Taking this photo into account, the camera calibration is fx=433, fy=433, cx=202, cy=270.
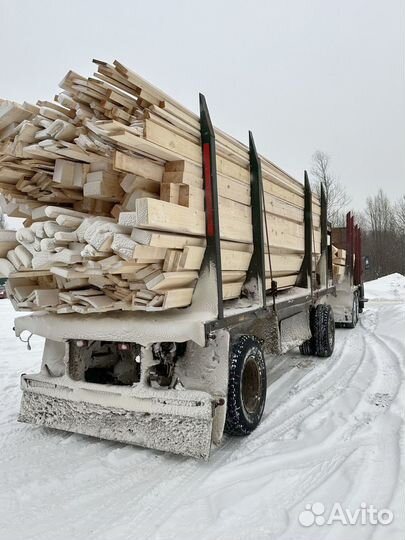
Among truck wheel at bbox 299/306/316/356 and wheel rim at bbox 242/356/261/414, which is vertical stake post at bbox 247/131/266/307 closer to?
wheel rim at bbox 242/356/261/414

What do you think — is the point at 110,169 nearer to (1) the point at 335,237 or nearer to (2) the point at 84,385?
(2) the point at 84,385

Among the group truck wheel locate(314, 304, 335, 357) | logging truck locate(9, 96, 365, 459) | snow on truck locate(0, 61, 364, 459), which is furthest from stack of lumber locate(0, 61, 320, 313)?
truck wheel locate(314, 304, 335, 357)

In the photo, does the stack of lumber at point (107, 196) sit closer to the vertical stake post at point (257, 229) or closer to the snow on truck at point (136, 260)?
the snow on truck at point (136, 260)

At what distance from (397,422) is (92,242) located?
3.41 meters

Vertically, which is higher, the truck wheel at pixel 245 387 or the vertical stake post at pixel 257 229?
the vertical stake post at pixel 257 229

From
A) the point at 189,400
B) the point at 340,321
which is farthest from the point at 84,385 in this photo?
the point at 340,321

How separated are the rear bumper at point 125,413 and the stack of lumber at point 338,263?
7518mm

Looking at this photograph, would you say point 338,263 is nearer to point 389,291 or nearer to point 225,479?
point 225,479

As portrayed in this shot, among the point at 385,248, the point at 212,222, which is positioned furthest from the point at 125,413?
the point at 385,248

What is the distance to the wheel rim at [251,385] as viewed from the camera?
427cm

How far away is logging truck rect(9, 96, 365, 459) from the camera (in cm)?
368

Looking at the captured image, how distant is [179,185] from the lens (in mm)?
3680

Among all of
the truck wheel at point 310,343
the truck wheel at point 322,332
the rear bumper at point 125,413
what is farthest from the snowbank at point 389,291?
the rear bumper at point 125,413

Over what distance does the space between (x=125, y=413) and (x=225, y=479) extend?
1.08m
